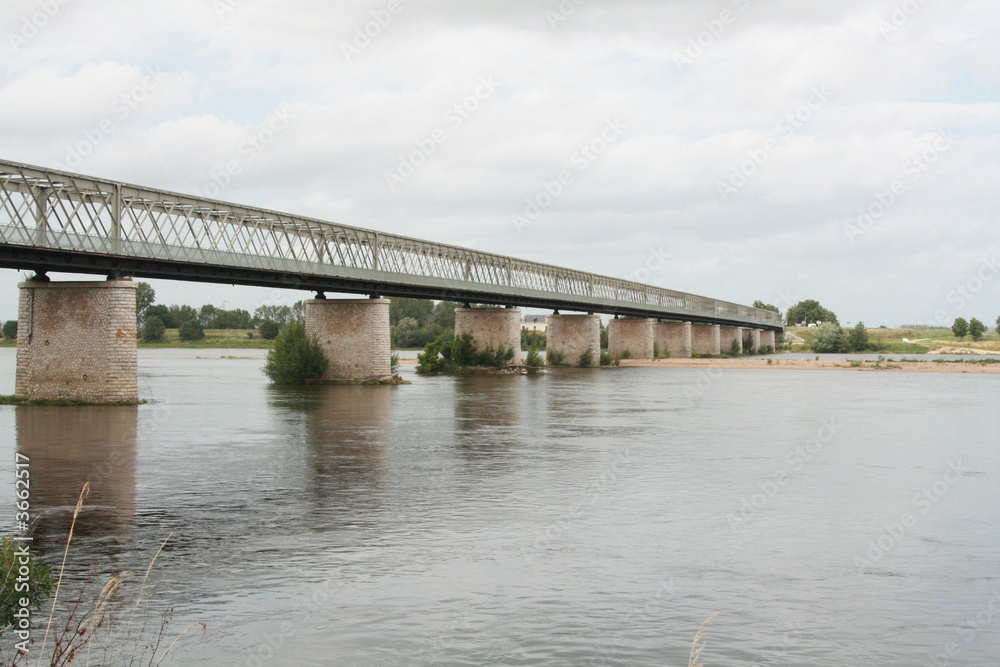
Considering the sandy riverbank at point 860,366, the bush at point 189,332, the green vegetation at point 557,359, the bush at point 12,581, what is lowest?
the bush at point 12,581

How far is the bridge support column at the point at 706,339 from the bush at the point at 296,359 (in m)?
101

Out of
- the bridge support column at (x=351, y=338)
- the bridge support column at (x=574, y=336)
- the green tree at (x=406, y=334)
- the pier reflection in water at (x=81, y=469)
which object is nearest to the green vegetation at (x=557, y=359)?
the bridge support column at (x=574, y=336)

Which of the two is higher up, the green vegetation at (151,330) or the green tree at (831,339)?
the green vegetation at (151,330)

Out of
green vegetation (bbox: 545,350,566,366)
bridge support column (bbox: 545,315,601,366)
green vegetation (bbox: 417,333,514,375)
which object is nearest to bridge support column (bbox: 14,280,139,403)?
green vegetation (bbox: 417,333,514,375)

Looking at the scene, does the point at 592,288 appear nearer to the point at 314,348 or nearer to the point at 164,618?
the point at 314,348

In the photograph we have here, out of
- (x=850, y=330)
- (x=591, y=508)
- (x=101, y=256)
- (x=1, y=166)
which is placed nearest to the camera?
(x=591, y=508)

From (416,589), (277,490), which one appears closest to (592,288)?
(277,490)

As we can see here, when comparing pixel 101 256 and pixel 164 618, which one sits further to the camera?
pixel 101 256

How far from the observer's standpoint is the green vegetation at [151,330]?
193500 millimetres

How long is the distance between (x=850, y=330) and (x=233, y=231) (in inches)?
6130

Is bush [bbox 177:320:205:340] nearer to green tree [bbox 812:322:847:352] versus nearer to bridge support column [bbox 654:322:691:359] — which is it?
bridge support column [bbox 654:322:691:359]

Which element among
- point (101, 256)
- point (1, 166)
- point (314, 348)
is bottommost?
point (314, 348)

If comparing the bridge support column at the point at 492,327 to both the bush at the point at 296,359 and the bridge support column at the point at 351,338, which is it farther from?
the bush at the point at 296,359

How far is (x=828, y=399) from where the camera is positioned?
58.4 meters
